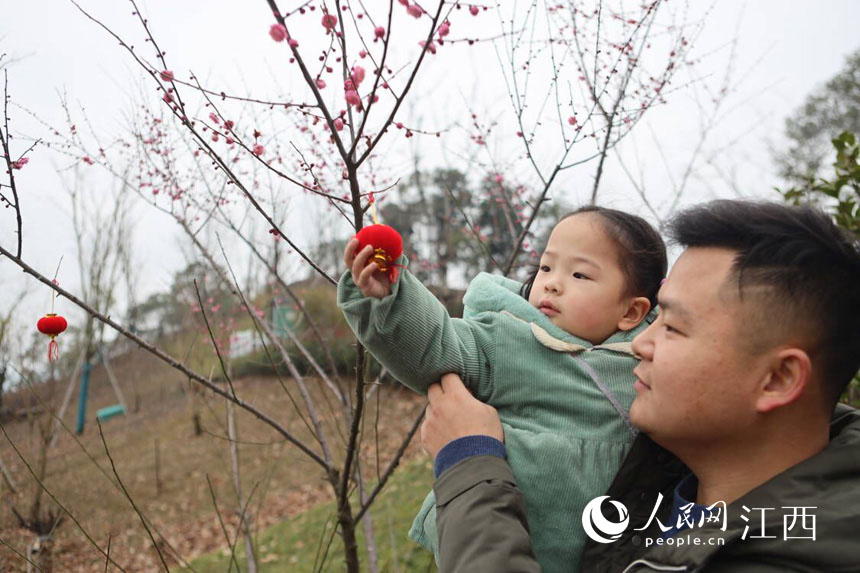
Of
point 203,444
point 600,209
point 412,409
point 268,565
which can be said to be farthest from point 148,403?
point 600,209

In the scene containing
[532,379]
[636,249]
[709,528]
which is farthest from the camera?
[636,249]

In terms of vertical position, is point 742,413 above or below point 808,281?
below

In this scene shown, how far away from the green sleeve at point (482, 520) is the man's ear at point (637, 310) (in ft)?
1.82

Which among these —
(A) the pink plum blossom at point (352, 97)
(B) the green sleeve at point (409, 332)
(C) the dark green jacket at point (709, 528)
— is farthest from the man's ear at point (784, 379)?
(A) the pink plum blossom at point (352, 97)

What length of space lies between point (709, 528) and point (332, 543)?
499 cm

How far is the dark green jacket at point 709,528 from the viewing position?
3.24 feet

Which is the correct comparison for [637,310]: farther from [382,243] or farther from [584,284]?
[382,243]

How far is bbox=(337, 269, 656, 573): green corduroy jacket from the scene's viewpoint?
4.24ft

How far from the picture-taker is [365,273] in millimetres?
1211

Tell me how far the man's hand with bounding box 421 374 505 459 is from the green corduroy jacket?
4cm

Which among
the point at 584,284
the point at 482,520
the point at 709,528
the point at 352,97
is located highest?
the point at 352,97

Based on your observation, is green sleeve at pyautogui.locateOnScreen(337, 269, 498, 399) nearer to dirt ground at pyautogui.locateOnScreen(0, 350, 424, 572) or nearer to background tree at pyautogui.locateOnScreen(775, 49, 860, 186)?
dirt ground at pyautogui.locateOnScreen(0, 350, 424, 572)

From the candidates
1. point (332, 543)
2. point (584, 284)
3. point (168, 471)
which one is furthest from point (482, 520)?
point (168, 471)

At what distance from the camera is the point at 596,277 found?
152 cm
